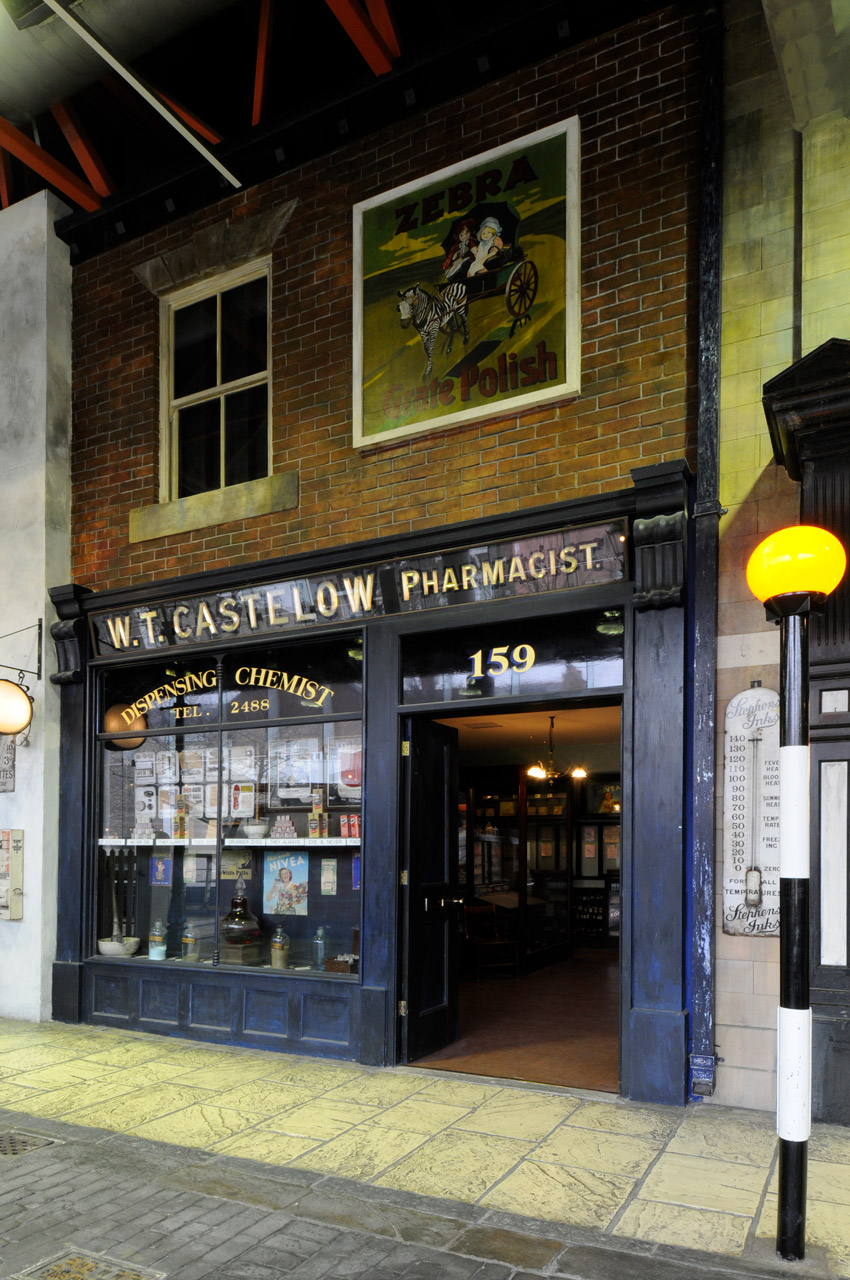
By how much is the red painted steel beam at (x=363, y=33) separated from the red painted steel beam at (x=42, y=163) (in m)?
3.15

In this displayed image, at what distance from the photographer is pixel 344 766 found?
791 centimetres

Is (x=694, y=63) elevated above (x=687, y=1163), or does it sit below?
above

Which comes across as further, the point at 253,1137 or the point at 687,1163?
the point at 253,1137

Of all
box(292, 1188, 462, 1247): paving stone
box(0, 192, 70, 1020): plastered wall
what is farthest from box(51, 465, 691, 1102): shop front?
box(292, 1188, 462, 1247): paving stone

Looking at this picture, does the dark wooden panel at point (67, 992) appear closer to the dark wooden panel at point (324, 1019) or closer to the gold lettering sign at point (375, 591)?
the dark wooden panel at point (324, 1019)

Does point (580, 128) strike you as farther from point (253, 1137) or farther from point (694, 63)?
point (253, 1137)

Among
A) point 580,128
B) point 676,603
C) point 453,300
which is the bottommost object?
point 676,603

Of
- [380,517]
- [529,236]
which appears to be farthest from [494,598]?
[529,236]

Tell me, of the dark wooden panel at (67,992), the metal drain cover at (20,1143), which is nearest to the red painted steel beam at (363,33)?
the metal drain cover at (20,1143)

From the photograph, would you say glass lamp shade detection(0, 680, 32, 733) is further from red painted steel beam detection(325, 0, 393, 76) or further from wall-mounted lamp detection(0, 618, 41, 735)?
red painted steel beam detection(325, 0, 393, 76)

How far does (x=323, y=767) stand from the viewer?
8039 mm

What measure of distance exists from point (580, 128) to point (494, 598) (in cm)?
345

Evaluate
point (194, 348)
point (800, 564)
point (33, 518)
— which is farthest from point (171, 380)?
point (800, 564)

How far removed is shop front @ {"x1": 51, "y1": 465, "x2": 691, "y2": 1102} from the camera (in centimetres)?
637
